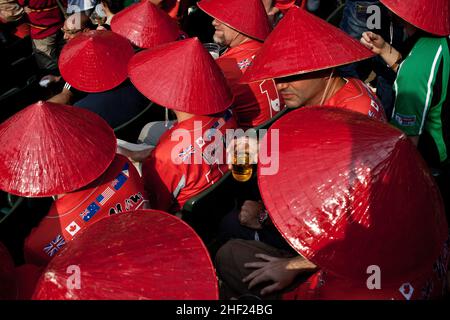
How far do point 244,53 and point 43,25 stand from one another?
9.46 ft

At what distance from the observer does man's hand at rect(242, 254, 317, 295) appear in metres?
2.06

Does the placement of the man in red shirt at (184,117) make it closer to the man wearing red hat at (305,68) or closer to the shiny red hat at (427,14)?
the man wearing red hat at (305,68)

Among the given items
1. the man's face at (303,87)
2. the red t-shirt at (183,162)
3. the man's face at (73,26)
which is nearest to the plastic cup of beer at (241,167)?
the red t-shirt at (183,162)

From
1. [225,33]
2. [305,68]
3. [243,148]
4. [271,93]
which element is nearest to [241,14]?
[225,33]

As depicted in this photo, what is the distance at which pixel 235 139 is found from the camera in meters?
2.80

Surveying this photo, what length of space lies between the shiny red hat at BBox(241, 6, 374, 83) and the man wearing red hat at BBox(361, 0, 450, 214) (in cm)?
48

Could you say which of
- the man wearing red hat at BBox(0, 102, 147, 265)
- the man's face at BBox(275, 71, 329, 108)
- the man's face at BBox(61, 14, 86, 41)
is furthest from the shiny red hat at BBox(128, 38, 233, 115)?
the man's face at BBox(61, 14, 86, 41)

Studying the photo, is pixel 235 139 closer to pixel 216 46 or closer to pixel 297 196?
pixel 297 196

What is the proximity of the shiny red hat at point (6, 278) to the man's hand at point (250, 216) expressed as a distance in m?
1.34

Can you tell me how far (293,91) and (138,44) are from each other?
6.55 feet

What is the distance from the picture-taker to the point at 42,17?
5223 mm

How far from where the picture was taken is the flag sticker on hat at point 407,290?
1558 millimetres

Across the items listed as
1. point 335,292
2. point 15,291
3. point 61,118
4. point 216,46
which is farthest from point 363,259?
point 216,46

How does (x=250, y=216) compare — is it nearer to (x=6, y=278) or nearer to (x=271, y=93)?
(x=271, y=93)
